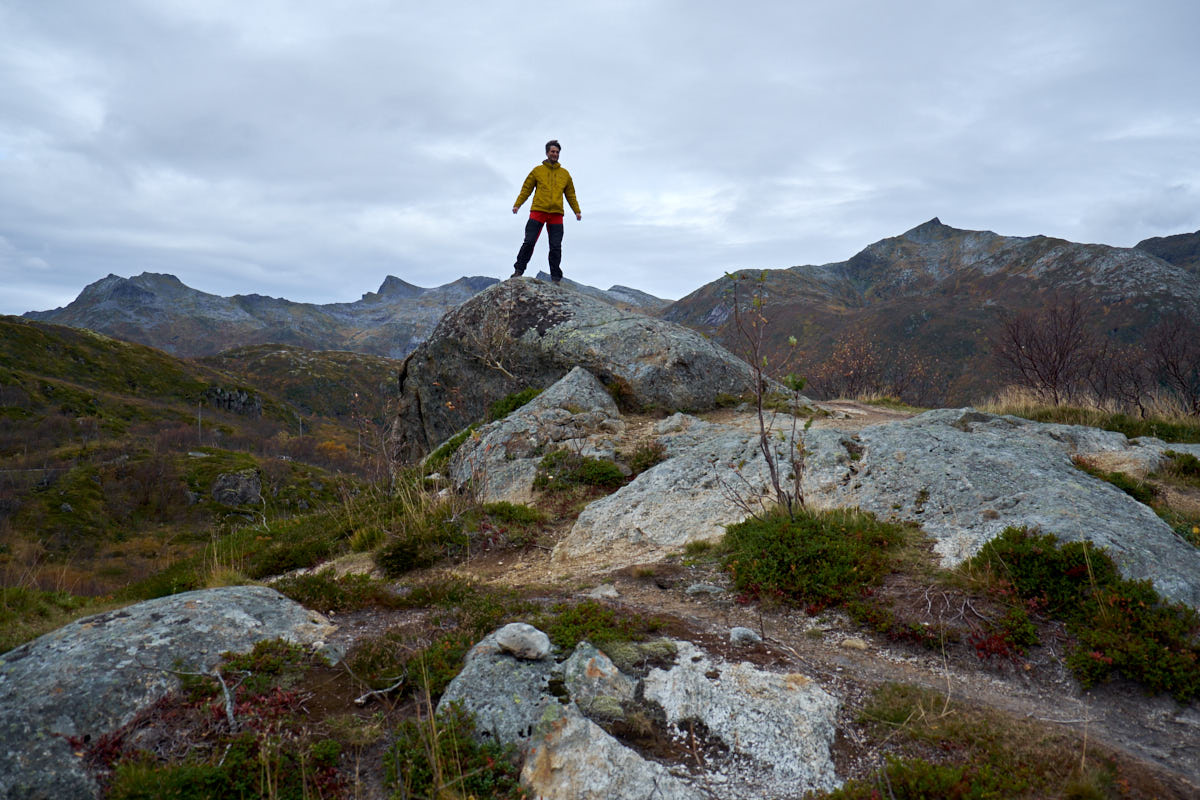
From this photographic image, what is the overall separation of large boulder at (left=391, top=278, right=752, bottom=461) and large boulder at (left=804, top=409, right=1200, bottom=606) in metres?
4.50

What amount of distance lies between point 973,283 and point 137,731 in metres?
184

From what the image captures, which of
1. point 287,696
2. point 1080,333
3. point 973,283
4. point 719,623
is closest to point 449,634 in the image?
point 287,696

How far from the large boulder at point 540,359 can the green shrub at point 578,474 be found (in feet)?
11.1

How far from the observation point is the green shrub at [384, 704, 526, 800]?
2.94 metres

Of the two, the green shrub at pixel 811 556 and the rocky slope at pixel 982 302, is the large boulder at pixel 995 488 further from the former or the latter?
the rocky slope at pixel 982 302

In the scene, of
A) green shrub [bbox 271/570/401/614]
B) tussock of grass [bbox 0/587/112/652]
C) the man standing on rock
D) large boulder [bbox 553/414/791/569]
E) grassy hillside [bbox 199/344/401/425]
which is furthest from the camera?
grassy hillside [bbox 199/344/401/425]

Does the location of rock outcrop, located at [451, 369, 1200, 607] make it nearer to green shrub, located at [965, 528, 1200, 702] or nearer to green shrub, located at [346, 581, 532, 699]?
green shrub, located at [965, 528, 1200, 702]

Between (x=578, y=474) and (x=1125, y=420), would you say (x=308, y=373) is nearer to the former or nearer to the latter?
(x=578, y=474)

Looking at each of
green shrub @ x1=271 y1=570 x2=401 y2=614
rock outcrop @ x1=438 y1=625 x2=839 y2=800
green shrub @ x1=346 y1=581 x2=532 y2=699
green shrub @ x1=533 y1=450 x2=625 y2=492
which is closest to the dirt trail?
rock outcrop @ x1=438 y1=625 x2=839 y2=800

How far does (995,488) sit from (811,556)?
2.77 m

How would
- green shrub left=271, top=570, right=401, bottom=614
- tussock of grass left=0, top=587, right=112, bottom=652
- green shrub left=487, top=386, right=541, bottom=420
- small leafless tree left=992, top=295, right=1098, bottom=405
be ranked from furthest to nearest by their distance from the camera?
small leafless tree left=992, top=295, right=1098, bottom=405
green shrub left=487, top=386, right=541, bottom=420
green shrub left=271, top=570, right=401, bottom=614
tussock of grass left=0, top=587, right=112, bottom=652

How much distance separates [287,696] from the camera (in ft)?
11.8

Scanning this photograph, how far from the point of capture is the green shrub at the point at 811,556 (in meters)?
5.19

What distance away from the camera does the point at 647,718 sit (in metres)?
3.42
